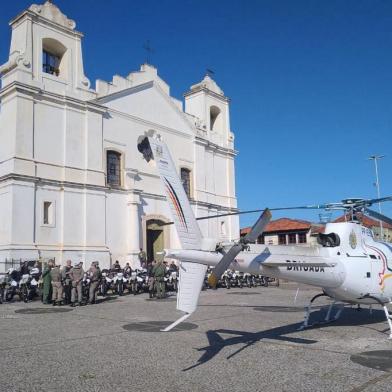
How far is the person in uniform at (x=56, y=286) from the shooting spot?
1802 centimetres

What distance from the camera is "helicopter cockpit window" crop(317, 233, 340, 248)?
457 inches

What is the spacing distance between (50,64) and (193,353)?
925 inches

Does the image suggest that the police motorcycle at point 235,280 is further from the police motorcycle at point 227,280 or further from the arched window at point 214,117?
the arched window at point 214,117

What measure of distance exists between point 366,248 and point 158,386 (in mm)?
7757

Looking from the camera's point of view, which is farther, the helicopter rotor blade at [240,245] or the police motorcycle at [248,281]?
the police motorcycle at [248,281]

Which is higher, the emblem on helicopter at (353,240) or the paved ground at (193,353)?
the emblem on helicopter at (353,240)

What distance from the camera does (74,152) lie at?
26766 mm

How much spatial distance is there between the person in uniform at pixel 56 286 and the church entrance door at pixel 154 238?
12001 mm

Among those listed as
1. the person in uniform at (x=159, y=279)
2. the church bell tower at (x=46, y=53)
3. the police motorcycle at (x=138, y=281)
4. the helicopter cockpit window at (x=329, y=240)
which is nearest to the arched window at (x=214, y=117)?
the church bell tower at (x=46, y=53)

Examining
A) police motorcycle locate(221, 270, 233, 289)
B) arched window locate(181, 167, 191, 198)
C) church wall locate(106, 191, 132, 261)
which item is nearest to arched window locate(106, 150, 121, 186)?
church wall locate(106, 191, 132, 261)

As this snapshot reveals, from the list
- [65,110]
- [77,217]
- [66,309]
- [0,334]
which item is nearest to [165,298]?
[66,309]

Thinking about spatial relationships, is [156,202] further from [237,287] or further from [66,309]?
[66,309]

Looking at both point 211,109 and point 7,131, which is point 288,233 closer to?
point 211,109

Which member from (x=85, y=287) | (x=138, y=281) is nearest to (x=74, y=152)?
(x=138, y=281)
